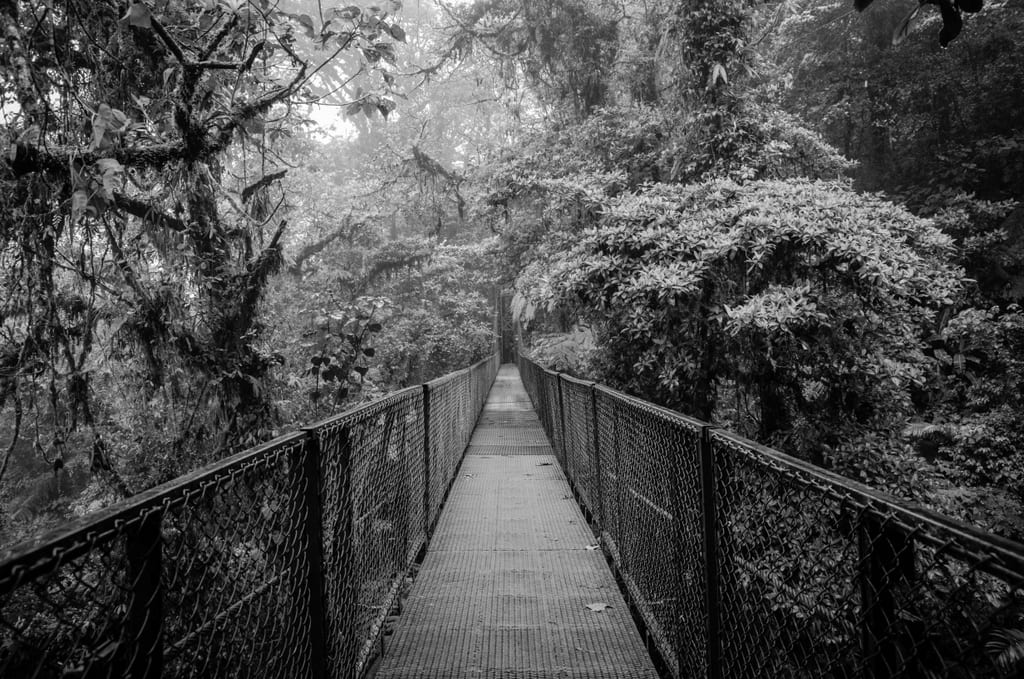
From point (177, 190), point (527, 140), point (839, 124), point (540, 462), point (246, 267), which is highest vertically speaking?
point (839, 124)

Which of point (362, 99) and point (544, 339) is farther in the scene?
point (544, 339)

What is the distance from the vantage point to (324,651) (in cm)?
196

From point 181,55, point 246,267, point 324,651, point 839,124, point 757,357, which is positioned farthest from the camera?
point 839,124

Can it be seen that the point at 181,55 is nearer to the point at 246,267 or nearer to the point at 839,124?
the point at 246,267

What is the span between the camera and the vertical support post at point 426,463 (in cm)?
440

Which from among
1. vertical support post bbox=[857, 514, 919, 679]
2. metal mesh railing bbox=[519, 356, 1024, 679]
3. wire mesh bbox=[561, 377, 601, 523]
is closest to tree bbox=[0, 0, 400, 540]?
wire mesh bbox=[561, 377, 601, 523]

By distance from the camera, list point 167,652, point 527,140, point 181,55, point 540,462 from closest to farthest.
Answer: point 167,652, point 181,55, point 540,462, point 527,140

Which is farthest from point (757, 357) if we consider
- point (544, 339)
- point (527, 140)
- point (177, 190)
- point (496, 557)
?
point (527, 140)

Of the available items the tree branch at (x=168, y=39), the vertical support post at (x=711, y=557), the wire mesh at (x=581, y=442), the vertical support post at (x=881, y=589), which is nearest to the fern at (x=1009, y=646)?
the vertical support post at (x=881, y=589)

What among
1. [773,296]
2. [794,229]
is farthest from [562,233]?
[773,296]

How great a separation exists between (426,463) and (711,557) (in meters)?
2.87

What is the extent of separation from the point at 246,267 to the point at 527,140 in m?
8.19

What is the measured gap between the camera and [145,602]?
3.67 ft

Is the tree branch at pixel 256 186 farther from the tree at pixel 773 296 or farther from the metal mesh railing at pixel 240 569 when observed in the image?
the metal mesh railing at pixel 240 569
